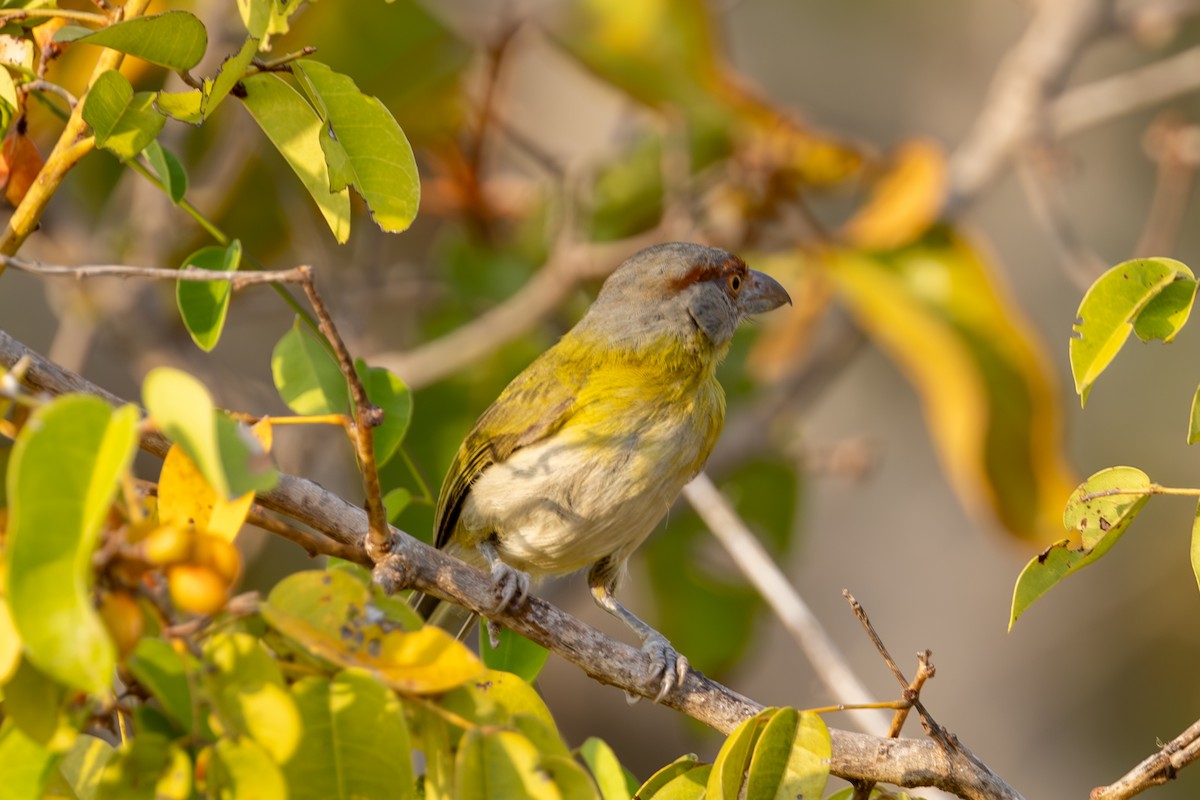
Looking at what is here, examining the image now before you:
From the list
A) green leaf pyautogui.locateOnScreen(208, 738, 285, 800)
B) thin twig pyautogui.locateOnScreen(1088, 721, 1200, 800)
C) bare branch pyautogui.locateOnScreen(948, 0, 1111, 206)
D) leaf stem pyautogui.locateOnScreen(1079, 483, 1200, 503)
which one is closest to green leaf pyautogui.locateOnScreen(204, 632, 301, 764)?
green leaf pyautogui.locateOnScreen(208, 738, 285, 800)

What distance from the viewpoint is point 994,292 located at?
486 cm

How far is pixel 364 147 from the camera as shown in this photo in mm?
1937

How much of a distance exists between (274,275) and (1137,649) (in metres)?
7.68

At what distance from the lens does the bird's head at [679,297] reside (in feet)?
12.3

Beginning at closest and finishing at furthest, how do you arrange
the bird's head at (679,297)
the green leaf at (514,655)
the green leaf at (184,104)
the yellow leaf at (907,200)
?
the green leaf at (184,104) → the green leaf at (514,655) → the bird's head at (679,297) → the yellow leaf at (907,200)

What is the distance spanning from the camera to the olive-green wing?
136 inches

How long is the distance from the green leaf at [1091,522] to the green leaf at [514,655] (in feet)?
3.65

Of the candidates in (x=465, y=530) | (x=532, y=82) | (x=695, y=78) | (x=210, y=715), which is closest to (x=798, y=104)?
(x=532, y=82)

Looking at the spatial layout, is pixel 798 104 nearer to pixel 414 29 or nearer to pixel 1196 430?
pixel 414 29

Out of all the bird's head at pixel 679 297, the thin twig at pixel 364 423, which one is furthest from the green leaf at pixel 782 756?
the bird's head at pixel 679 297

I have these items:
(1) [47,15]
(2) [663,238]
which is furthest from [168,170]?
(2) [663,238]

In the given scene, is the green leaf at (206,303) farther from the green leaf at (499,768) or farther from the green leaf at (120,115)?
the green leaf at (499,768)

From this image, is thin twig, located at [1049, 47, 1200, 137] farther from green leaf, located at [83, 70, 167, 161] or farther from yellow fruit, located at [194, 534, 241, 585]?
yellow fruit, located at [194, 534, 241, 585]

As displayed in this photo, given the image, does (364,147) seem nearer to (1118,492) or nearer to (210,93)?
(210,93)
